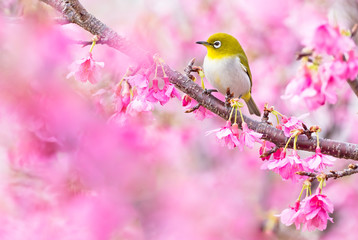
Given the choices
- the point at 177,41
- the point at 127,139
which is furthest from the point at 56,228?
the point at 177,41

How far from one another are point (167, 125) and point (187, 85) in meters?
3.22

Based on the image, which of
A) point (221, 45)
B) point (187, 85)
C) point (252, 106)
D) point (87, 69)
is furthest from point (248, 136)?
point (252, 106)

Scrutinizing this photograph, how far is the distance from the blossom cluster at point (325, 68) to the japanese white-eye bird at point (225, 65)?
1.35 metres

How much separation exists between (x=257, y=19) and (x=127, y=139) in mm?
2595

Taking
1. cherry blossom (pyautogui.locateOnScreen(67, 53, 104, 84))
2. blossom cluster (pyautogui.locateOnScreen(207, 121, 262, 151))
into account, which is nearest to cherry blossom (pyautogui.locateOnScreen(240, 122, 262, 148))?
blossom cluster (pyautogui.locateOnScreen(207, 121, 262, 151))

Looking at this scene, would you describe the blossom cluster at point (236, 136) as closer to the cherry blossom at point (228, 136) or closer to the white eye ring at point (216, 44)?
the cherry blossom at point (228, 136)

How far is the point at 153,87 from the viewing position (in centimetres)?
199

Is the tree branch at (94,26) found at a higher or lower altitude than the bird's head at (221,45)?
lower

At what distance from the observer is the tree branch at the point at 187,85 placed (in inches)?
77.4

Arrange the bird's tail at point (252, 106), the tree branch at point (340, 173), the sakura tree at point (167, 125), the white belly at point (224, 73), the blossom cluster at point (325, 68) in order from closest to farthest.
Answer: the blossom cluster at point (325, 68) → the tree branch at point (340, 173) → the sakura tree at point (167, 125) → the white belly at point (224, 73) → the bird's tail at point (252, 106)

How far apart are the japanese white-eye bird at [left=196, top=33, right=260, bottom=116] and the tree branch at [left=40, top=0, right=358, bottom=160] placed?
889 mm

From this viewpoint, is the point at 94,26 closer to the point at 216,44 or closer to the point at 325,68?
the point at 325,68

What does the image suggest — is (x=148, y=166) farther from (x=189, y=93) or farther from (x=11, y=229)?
(x=189, y=93)

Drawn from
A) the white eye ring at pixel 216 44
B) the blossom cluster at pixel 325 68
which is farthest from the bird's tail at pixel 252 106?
the blossom cluster at pixel 325 68
